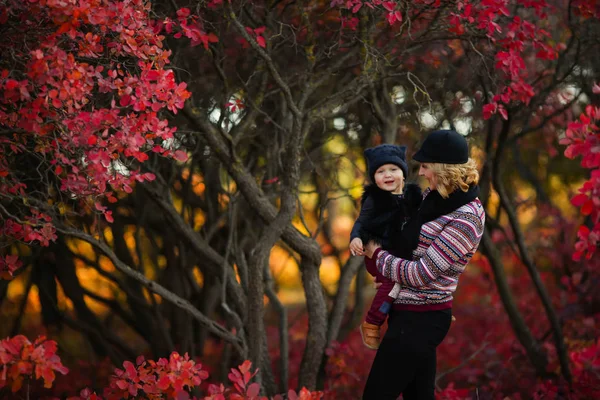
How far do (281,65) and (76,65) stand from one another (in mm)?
2714

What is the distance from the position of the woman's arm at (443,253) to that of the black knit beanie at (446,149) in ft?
0.87

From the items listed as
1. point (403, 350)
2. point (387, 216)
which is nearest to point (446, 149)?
point (387, 216)

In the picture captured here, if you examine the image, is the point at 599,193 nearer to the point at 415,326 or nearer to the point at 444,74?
the point at 415,326

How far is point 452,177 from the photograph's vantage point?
3.19 m

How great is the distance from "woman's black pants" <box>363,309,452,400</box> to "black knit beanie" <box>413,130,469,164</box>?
72 cm

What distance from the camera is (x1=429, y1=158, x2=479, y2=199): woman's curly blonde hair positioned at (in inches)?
126

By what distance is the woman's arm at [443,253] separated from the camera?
124 inches

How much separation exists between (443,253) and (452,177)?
1.13 feet

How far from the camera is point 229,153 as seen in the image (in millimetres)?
4754

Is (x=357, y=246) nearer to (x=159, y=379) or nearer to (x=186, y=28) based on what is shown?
(x=159, y=379)

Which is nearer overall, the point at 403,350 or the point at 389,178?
the point at 403,350

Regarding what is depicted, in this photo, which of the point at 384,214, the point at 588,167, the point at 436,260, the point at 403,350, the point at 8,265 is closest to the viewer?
the point at 588,167

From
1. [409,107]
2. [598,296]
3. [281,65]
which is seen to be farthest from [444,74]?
[598,296]

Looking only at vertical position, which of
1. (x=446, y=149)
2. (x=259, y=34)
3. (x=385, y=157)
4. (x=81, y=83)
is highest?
(x=259, y=34)
